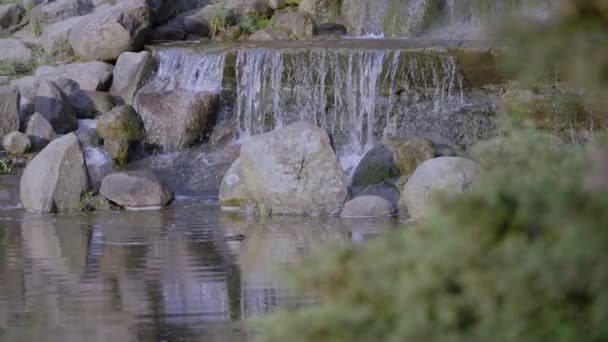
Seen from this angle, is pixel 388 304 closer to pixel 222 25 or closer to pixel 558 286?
pixel 558 286

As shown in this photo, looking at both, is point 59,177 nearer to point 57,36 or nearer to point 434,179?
point 434,179

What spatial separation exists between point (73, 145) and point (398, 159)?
151 inches

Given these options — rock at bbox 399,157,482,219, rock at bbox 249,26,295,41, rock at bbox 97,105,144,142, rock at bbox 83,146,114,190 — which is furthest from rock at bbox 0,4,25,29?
rock at bbox 399,157,482,219

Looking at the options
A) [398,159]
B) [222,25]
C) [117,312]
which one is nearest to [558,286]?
[117,312]

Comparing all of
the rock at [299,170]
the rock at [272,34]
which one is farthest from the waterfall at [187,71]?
the rock at [299,170]

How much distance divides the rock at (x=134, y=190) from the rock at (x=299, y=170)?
159 centimetres

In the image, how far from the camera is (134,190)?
13.4 meters

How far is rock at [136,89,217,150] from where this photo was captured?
16609 mm

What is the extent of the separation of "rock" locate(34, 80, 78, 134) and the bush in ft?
46.9

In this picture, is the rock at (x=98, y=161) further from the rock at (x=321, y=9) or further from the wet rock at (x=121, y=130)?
the rock at (x=321, y=9)

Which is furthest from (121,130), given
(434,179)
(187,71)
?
(434,179)

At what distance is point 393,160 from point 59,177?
394 cm

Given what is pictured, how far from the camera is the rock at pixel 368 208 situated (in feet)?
39.4

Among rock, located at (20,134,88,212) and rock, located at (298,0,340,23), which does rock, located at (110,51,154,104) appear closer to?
rock, located at (298,0,340,23)
